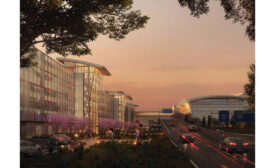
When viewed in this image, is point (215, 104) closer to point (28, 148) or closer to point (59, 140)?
point (59, 140)

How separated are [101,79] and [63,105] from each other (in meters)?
25.0

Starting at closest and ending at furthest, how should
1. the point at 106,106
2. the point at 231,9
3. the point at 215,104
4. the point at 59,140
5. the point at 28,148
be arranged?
the point at 231,9, the point at 28,148, the point at 59,140, the point at 106,106, the point at 215,104

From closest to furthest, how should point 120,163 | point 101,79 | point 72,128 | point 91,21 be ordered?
point 120,163 → point 91,21 → point 72,128 → point 101,79

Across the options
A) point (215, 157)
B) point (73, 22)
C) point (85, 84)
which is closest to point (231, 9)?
point (73, 22)

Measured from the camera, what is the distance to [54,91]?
6781cm

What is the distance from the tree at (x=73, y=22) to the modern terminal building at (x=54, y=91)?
933 inches

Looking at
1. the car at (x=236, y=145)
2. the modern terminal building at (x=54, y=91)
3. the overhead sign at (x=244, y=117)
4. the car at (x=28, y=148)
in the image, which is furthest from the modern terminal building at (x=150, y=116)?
the car at (x=28, y=148)

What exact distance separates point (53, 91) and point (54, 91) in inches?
22.3

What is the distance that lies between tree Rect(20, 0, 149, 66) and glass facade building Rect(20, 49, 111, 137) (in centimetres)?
2593

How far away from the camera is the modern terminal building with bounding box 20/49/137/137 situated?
2096 inches

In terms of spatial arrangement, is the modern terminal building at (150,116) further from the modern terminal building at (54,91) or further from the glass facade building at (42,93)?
the glass facade building at (42,93)
